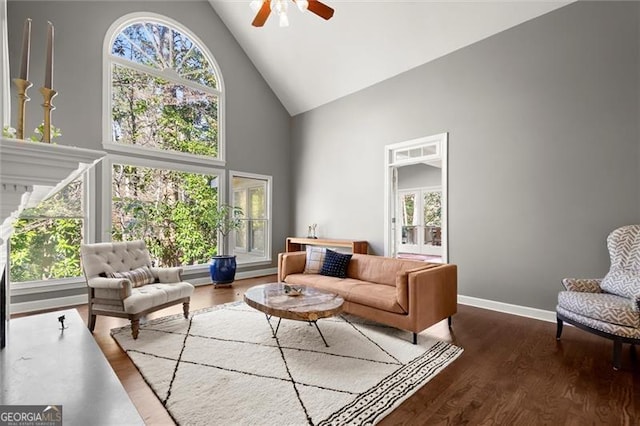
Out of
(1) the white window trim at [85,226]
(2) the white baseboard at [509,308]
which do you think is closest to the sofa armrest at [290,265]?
(2) the white baseboard at [509,308]

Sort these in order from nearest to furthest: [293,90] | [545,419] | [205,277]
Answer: [545,419], [205,277], [293,90]

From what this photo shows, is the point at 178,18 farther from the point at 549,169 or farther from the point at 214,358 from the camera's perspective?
the point at 549,169

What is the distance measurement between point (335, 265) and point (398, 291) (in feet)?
4.20

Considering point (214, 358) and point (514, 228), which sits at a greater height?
point (514, 228)

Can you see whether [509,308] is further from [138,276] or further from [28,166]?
[28,166]

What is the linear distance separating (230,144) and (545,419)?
19.1ft

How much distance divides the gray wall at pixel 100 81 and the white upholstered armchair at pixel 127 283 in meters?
1.89

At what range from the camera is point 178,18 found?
17.6ft

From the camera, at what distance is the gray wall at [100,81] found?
3.99m

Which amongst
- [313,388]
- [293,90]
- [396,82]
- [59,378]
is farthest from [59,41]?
[313,388]

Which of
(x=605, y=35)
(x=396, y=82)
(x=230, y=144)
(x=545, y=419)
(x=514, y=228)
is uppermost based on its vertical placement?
(x=396, y=82)

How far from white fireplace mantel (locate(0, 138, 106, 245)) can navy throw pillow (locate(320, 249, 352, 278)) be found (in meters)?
3.10

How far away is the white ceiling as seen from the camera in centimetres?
400

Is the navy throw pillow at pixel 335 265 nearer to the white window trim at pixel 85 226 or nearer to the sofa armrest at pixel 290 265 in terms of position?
the sofa armrest at pixel 290 265
